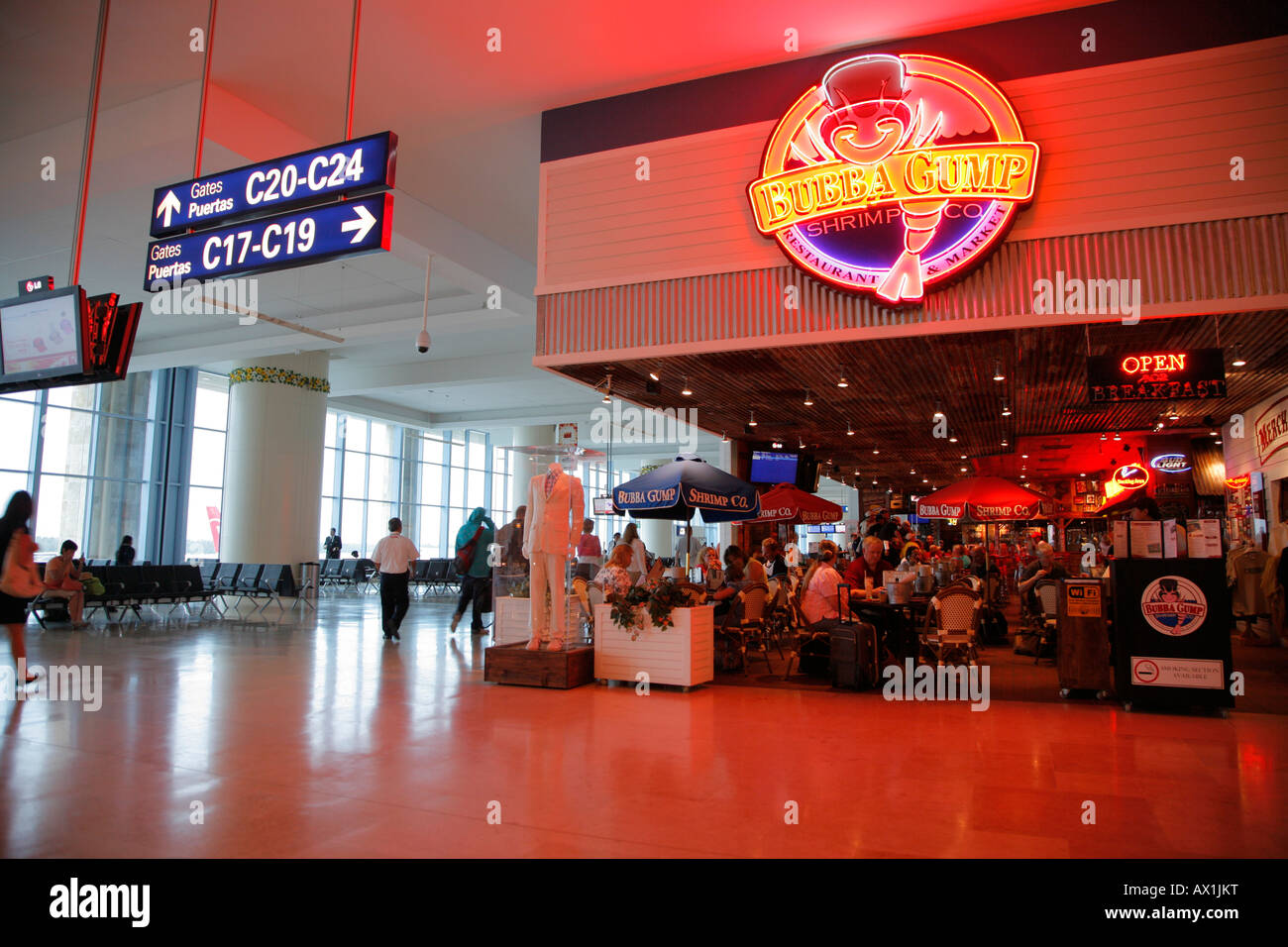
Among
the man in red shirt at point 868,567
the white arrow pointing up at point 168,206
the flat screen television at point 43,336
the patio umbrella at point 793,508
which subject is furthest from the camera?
the patio umbrella at point 793,508

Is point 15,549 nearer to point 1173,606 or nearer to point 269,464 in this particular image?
point 1173,606

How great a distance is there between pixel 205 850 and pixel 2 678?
540 centimetres

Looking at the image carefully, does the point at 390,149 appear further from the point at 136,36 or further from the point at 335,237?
the point at 136,36

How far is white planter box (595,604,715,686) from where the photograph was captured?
6.90 metres

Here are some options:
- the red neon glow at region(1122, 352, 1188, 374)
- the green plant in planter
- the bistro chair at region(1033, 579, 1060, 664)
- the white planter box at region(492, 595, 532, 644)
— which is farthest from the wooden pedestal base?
the red neon glow at region(1122, 352, 1188, 374)

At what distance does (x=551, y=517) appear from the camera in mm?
7191

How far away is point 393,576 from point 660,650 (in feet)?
15.8

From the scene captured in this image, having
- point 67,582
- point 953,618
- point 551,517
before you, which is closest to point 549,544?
point 551,517

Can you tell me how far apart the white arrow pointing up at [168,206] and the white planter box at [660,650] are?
14.9 feet

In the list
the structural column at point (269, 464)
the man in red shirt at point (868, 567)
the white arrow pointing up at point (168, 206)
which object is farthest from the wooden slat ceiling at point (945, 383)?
the structural column at point (269, 464)

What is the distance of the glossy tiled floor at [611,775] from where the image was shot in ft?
10.7

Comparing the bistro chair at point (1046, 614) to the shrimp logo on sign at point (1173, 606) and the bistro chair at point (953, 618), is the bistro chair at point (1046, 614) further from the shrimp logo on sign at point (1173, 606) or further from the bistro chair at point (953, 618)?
the shrimp logo on sign at point (1173, 606)

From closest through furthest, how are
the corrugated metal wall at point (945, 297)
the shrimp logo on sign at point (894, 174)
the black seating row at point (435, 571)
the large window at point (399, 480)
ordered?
the corrugated metal wall at point (945, 297) < the shrimp logo on sign at point (894, 174) < the black seating row at point (435, 571) < the large window at point (399, 480)

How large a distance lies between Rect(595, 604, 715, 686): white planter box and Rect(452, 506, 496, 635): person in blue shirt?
13.5ft
